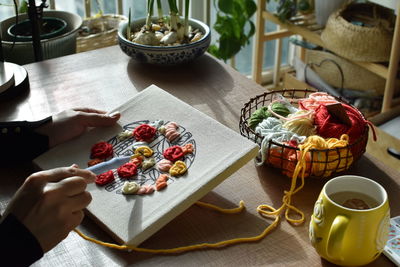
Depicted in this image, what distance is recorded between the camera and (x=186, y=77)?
1.33 m

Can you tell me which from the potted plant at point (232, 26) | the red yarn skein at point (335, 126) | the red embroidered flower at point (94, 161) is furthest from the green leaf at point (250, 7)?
the red embroidered flower at point (94, 161)

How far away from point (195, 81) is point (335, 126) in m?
0.45

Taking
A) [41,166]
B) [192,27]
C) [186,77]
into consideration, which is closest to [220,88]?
[186,77]

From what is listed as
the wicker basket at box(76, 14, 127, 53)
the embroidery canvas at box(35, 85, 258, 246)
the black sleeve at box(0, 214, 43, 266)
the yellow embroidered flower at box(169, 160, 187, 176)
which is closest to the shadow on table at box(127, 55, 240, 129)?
the embroidery canvas at box(35, 85, 258, 246)

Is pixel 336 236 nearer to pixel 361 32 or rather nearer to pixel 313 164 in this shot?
pixel 313 164

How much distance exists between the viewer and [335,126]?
37.9 inches

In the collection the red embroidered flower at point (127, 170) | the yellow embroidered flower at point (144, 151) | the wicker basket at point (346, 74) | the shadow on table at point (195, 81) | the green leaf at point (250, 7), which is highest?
the yellow embroidered flower at point (144, 151)

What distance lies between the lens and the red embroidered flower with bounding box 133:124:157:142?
39.6 inches

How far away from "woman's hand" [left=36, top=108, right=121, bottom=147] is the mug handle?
50cm

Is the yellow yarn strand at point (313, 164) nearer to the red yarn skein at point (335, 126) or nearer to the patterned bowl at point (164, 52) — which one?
the red yarn skein at point (335, 126)

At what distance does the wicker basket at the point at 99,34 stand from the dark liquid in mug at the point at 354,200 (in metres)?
1.39

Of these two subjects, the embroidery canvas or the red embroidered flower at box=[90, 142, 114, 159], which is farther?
the red embroidered flower at box=[90, 142, 114, 159]

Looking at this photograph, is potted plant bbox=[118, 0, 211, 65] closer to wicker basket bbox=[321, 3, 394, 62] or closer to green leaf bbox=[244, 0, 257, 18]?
wicker basket bbox=[321, 3, 394, 62]

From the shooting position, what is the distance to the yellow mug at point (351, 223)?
2.38ft
